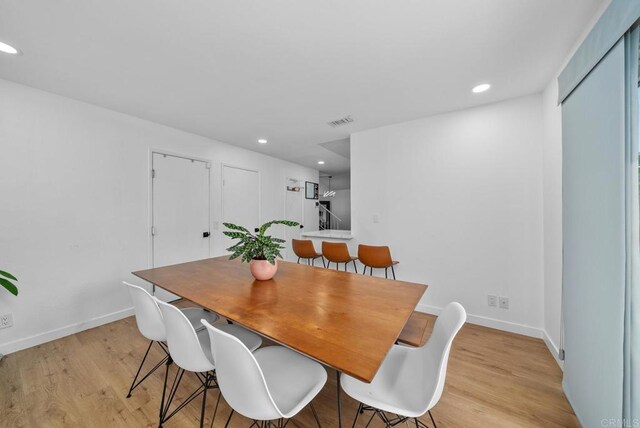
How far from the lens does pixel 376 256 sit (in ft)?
8.89

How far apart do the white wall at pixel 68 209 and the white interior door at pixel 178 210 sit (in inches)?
5.7

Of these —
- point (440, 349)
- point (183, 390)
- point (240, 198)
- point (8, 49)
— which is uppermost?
point (8, 49)

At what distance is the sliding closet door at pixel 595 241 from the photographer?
41.7 inches

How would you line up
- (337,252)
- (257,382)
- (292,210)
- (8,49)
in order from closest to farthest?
(257,382) → (8,49) → (337,252) → (292,210)

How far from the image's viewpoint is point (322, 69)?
1.90m

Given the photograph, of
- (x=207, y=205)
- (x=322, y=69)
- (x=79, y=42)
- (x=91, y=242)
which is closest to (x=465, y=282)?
(x=322, y=69)

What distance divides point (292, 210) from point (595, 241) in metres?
4.71

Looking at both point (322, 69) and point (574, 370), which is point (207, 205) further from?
point (574, 370)

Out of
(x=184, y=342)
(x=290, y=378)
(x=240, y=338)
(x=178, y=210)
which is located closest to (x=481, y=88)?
(x=290, y=378)

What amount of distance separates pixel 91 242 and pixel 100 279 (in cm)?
43

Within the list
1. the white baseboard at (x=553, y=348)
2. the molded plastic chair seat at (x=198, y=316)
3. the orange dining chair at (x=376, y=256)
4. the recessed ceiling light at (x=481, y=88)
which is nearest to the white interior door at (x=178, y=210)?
the molded plastic chair seat at (x=198, y=316)

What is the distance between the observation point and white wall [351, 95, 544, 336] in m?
2.36

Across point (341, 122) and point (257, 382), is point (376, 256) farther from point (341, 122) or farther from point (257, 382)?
point (257, 382)

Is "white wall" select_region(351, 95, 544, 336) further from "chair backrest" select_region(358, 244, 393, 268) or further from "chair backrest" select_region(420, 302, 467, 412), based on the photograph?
"chair backrest" select_region(420, 302, 467, 412)
